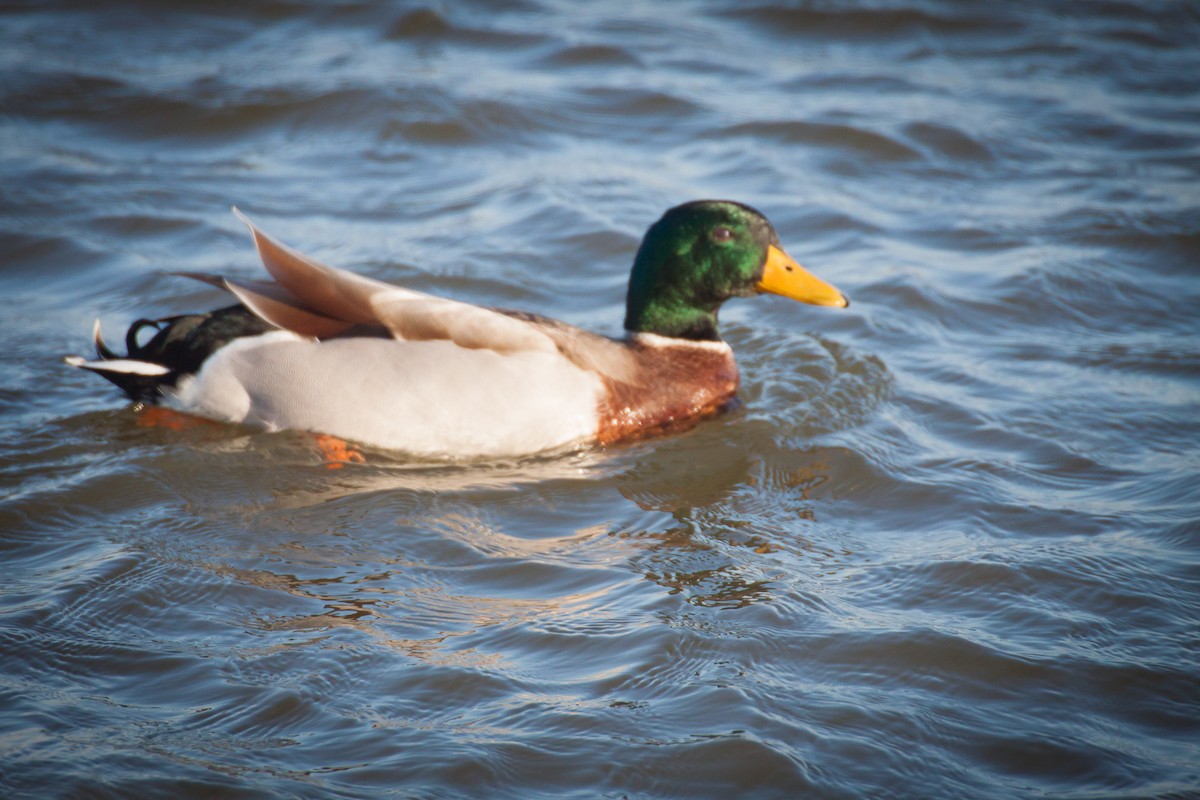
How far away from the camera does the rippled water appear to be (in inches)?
145

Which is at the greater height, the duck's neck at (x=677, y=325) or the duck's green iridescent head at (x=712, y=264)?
the duck's green iridescent head at (x=712, y=264)

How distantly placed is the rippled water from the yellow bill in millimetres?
522

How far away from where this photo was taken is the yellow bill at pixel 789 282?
6.03 meters

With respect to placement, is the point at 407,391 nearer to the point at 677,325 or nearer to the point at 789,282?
the point at 677,325

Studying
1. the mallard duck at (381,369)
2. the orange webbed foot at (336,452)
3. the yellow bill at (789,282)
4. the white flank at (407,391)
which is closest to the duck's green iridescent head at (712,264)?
the yellow bill at (789,282)

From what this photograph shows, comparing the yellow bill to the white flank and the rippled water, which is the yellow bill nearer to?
the rippled water

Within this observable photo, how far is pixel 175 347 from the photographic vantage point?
5.65 metres

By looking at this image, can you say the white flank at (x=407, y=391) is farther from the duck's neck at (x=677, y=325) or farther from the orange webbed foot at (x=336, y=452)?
the duck's neck at (x=677, y=325)

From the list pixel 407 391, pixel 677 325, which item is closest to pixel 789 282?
pixel 677 325

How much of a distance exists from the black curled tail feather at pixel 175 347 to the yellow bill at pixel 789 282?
7.76 feet

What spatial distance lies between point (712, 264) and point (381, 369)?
1.70 m

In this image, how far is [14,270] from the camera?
24.2 feet

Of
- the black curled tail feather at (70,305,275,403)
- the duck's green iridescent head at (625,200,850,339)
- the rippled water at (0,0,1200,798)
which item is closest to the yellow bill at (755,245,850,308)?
the duck's green iridescent head at (625,200,850,339)

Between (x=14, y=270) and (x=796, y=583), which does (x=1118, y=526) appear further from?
(x=14, y=270)
